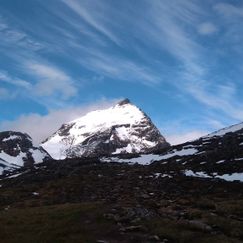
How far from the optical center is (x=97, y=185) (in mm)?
99812

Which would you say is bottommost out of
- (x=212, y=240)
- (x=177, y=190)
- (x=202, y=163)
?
(x=212, y=240)

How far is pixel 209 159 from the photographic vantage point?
396 feet

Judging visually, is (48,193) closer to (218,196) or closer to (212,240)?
(218,196)

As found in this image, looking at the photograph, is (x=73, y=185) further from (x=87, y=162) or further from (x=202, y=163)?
(x=87, y=162)

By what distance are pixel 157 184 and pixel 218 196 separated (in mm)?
19025

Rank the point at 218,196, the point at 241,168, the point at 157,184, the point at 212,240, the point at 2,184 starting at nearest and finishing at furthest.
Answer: the point at 212,240 < the point at 218,196 < the point at 157,184 < the point at 241,168 < the point at 2,184

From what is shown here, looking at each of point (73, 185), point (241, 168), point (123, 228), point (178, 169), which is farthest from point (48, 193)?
point (123, 228)

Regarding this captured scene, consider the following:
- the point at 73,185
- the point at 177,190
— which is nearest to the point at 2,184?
the point at 73,185

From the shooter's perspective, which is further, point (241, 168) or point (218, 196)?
point (241, 168)

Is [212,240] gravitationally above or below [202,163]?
below

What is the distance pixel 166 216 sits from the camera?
43844 mm

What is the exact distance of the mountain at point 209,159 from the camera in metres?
106

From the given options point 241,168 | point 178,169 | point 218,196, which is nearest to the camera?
point 218,196

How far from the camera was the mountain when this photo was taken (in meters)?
106
